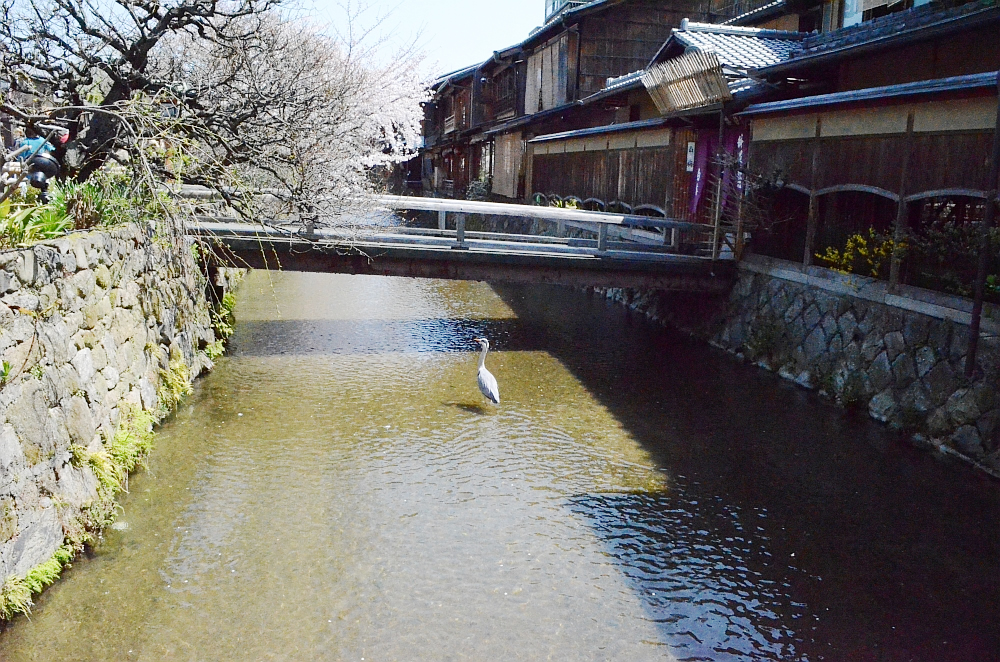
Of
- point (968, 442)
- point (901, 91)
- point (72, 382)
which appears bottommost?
point (968, 442)

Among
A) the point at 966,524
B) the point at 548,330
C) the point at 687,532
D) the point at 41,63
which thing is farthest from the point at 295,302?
the point at 966,524

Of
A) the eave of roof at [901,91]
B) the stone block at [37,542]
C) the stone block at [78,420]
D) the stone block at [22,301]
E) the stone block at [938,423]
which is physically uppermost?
Result: the eave of roof at [901,91]

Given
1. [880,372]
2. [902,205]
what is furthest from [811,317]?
[902,205]

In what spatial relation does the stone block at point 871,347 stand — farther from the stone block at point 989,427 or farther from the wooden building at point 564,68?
the wooden building at point 564,68

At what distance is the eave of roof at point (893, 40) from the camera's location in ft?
34.2

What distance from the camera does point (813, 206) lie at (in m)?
13.6

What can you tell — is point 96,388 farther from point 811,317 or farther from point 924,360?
point 811,317

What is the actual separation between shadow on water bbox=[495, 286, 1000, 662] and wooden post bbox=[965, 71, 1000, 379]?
56.0 inches

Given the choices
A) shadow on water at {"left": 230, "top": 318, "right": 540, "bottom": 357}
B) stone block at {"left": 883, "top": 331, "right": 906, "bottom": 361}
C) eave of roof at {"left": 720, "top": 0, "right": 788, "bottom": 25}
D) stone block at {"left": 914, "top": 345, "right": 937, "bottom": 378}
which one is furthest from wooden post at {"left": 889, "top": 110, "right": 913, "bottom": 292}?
eave of roof at {"left": 720, "top": 0, "right": 788, "bottom": 25}

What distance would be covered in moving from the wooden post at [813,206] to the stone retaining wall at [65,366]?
10.3 meters

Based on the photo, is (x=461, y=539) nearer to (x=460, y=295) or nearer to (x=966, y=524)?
(x=966, y=524)

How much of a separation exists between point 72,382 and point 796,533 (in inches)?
282

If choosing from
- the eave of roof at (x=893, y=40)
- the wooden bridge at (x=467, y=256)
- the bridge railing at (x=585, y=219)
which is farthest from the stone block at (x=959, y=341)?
the bridge railing at (x=585, y=219)

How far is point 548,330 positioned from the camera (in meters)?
17.6
